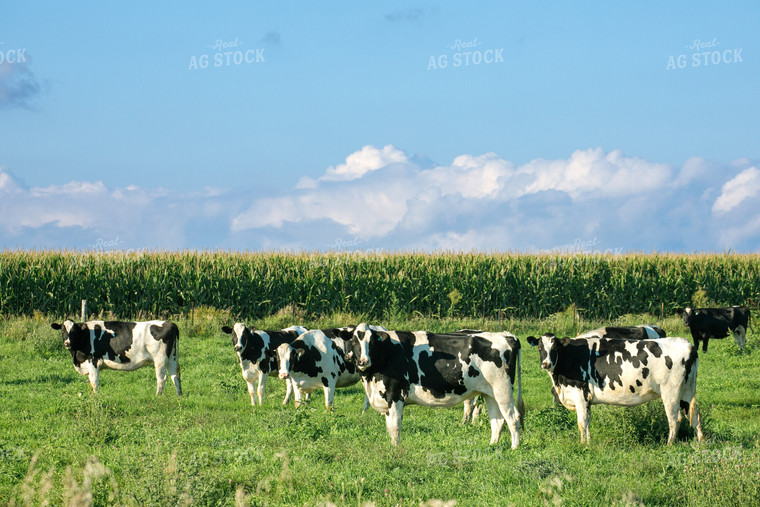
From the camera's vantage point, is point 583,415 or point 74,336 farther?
point 74,336

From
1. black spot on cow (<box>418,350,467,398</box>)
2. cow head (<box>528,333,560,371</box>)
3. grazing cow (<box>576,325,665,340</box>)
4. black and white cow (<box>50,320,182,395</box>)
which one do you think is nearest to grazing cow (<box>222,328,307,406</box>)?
black and white cow (<box>50,320,182,395</box>)

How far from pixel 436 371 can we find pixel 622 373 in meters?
3.22

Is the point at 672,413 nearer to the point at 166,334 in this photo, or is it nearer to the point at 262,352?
the point at 262,352

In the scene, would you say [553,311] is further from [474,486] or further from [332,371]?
[474,486]

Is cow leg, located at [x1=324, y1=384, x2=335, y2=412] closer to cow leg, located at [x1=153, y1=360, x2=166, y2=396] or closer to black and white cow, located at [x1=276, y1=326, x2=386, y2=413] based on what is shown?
black and white cow, located at [x1=276, y1=326, x2=386, y2=413]

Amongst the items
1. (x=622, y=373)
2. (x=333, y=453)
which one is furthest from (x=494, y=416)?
(x=333, y=453)

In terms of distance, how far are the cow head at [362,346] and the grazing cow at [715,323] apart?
19.8m

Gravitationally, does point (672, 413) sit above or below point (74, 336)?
below

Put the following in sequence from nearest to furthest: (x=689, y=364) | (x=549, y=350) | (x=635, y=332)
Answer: (x=689, y=364) < (x=549, y=350) < (x=635, y=332)

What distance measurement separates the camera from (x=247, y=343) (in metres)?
17.3

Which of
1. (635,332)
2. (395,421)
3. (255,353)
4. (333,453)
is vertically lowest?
(333,453)

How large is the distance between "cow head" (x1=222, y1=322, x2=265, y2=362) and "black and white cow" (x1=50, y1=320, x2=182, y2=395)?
2.11m

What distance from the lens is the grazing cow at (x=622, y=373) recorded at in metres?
12.8

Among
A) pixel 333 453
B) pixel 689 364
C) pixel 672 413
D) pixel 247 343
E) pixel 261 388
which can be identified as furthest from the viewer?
pixel 247 343
